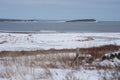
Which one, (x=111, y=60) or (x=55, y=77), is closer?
(x=55, y=77)

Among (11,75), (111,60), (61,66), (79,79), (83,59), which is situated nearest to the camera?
(79,79)

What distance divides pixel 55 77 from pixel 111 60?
4.72 meters

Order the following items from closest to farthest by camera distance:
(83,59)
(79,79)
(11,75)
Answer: (79,79), (11,75), (83,59)

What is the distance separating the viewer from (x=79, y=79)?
737 centimetres

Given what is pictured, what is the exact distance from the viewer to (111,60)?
11812 mm

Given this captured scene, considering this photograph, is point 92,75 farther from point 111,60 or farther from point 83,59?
point 83,59

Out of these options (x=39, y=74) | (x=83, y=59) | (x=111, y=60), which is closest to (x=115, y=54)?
(x=111, y=60)

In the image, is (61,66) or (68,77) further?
(61,66)

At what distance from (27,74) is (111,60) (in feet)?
16.0

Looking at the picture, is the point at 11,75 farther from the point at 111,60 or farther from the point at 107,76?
the point at 111,60

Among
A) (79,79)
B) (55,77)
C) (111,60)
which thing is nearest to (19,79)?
(55,77)

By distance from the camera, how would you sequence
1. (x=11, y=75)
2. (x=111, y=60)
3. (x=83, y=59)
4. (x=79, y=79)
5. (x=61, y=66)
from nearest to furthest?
1. (x=79, y=79)
2. (x=11, y=75)
3. (x=61, y=66)
4. (x=111, y=60)
5. (x=83, y=59)

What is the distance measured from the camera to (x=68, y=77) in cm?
760

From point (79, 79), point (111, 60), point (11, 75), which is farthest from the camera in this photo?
point (111, 60)
